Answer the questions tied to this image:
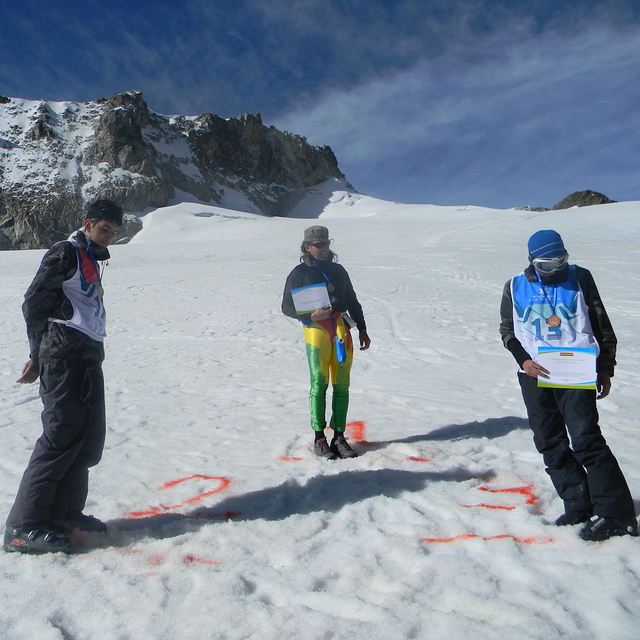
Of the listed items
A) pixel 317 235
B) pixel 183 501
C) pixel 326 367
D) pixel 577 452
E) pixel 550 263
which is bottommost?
pixel 183 501

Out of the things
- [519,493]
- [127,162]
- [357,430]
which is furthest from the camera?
[127,162]

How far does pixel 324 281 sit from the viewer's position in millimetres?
4418

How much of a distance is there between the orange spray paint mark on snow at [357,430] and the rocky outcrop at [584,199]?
7155 centimetres

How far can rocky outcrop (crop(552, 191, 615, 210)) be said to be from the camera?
2608 inches

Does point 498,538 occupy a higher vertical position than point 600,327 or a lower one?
lower

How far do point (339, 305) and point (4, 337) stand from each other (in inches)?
325

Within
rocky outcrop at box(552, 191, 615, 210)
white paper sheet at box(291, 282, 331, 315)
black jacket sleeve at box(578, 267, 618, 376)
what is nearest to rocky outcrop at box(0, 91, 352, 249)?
rocky outcrop at box(552, 191, 615, 210)

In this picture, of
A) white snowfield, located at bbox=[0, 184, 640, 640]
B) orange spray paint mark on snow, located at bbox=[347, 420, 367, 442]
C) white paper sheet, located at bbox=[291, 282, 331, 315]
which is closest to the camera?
white snowfield, located at bbox=[0, 184, 640, 640]

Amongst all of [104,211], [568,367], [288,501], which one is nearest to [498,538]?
[568,367]

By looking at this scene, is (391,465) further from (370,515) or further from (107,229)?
(107,229)

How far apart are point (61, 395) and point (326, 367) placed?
217 cm

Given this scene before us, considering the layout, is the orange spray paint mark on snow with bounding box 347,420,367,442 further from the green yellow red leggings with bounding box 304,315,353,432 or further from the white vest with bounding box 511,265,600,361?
the white vest with bounding box 511,265,600,361

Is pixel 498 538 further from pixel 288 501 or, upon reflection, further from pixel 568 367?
pixel 288 501

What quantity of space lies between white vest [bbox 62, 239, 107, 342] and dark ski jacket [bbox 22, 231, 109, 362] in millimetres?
27
